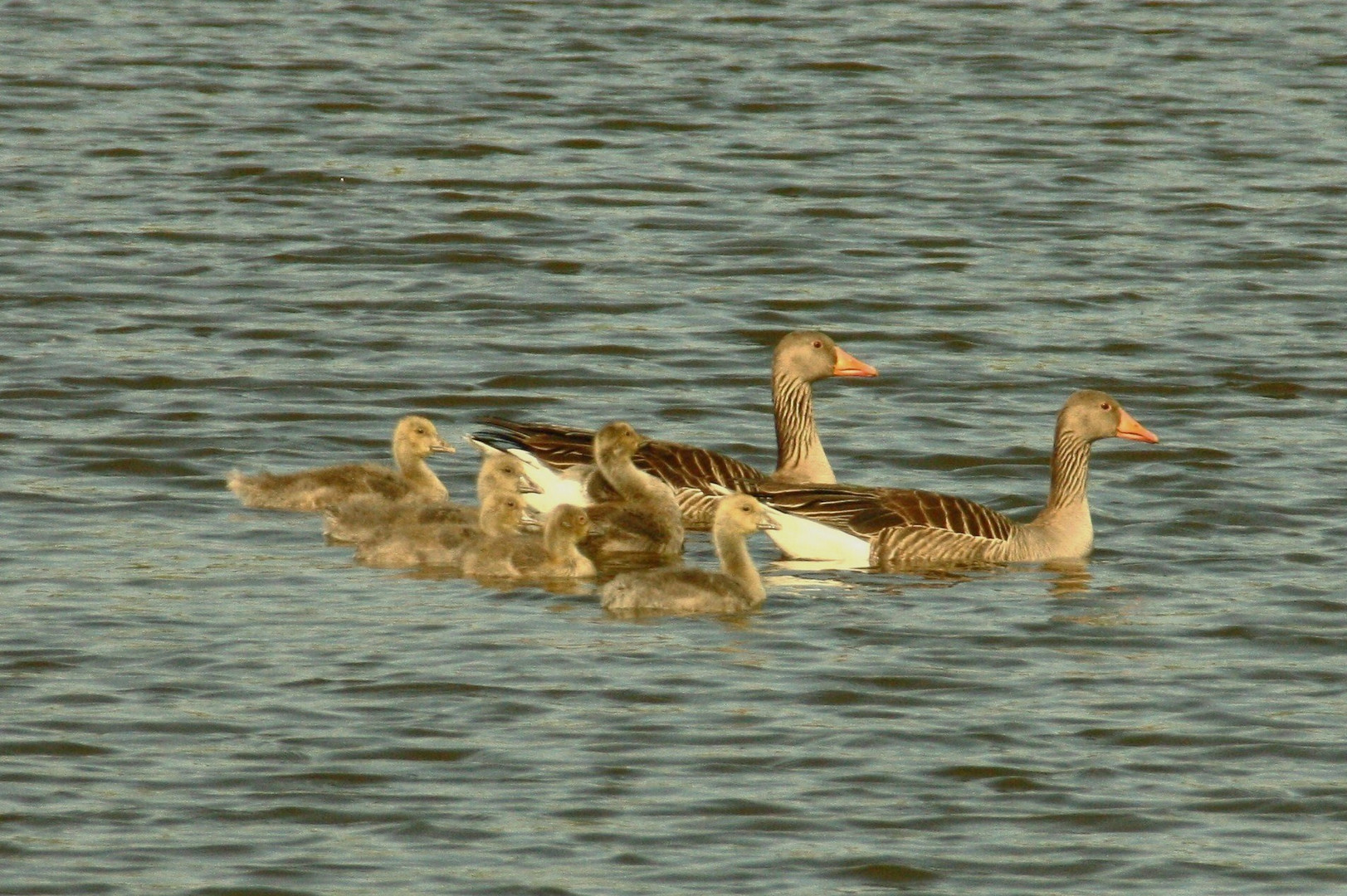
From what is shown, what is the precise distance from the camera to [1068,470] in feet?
43.1

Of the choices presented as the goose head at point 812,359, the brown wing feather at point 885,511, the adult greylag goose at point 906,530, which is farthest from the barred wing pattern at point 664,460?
the goose head at point 812,359

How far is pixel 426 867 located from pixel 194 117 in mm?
18430

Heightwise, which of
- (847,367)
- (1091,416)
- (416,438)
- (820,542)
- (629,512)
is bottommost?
(820,542)

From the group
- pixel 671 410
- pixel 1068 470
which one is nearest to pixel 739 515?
pixel 1068 470

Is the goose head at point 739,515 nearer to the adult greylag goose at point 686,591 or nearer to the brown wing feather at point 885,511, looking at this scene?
the adult greylag goose at point 686,591

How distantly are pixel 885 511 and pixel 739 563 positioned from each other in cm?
135

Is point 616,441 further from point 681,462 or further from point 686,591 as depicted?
point 686,591

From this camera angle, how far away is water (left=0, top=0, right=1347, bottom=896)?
8703 mm

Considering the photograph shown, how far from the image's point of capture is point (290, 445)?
14.6m

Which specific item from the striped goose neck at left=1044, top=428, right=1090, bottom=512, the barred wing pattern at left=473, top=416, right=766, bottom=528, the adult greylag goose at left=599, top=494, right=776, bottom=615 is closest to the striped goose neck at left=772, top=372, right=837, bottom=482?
the barred wing pattern at left=473, top=416, right=766, bottom=528

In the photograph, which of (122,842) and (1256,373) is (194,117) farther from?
(122,842)

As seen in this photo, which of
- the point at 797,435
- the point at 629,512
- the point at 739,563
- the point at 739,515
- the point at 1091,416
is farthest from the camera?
the point at 797,435

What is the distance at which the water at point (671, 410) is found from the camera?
870cm

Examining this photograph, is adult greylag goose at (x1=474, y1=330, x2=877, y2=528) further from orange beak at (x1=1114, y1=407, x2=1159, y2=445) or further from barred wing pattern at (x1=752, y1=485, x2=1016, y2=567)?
orange beak at (x1=1114, y1=407, x2=1159, y2=445)
